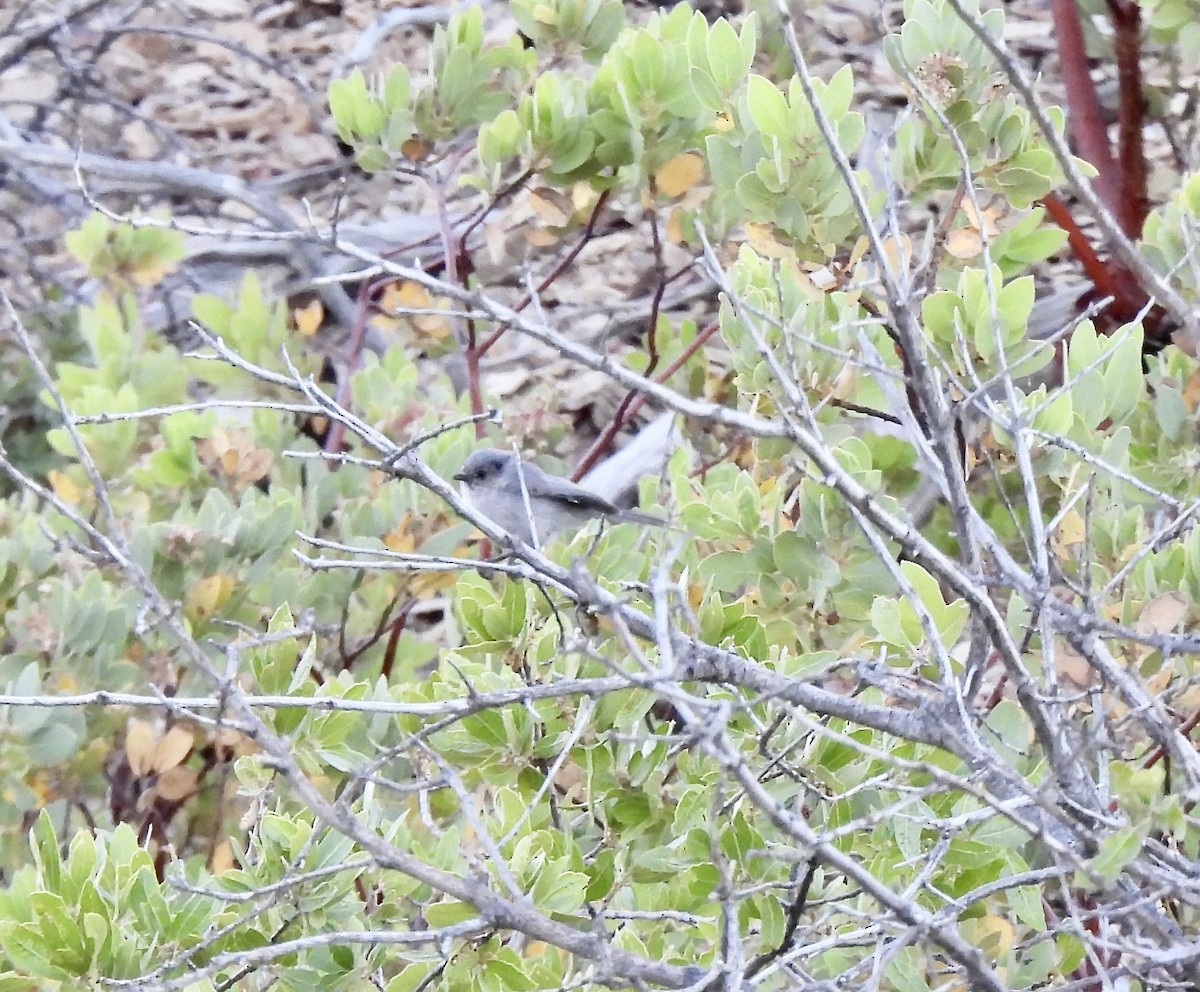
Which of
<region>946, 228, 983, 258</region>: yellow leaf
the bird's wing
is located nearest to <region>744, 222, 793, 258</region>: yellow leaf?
<region>946, 228, 983, 258</region>: yellow leaf

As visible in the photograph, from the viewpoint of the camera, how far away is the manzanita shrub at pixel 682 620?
173 cm

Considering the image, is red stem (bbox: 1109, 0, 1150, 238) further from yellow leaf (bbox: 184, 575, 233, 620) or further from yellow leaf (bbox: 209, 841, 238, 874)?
yellow leaf (bbox: 209, 841, 238, 874)

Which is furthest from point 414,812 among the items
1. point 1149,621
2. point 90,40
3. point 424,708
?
point 90,40

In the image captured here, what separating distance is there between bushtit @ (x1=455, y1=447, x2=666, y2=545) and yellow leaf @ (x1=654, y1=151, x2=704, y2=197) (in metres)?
0.87

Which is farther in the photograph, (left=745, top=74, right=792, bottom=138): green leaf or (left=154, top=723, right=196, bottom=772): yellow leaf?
(left=154, top=723, right=196, bottom=772): yellow leaf

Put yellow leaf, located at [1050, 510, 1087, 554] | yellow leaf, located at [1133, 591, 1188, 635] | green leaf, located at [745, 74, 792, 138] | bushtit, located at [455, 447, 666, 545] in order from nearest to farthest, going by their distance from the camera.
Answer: yellow leaf, located at [1133, 591, 1188, 635], yellow leaf, located at [1050, 510, 1087, 554], green leaf, located at [745, 74, 792, 138], bushtit, located at [455, 447, 666, 545]

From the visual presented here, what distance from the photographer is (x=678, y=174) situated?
10.9ft

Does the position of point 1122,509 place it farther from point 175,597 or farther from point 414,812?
point 175,597

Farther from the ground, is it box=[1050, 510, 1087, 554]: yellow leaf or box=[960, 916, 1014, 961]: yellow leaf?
box=[1050, 510, 1087, 554]: yellow leaf

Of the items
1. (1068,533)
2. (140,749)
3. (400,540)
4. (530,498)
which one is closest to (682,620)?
(1068,533)

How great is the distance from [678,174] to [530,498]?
134 cm

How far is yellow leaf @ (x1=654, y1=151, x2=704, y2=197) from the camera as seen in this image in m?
3.33

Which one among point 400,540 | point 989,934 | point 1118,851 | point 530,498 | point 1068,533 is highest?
point 1118,851

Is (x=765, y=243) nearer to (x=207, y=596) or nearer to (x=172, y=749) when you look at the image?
(x=207, y=596)
